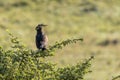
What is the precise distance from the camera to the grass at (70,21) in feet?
160

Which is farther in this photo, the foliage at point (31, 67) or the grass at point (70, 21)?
the grass at point (70, 21)

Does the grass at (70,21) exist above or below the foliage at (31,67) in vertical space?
above

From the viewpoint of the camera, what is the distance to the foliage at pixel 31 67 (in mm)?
10320

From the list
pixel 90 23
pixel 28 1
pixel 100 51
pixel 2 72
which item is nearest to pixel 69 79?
pixel 2 72

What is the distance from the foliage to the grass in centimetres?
3416

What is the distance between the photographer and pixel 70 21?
61938 mm

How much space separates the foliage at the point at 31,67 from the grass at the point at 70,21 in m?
34.2

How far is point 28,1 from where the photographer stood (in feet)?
222

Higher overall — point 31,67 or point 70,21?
point 70,21

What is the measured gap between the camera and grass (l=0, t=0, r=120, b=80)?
48.7m

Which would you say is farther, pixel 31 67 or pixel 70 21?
pixel 70 21

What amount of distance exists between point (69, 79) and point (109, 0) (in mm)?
59204

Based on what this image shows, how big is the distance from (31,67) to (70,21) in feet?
170

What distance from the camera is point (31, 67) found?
33.9 feet
